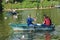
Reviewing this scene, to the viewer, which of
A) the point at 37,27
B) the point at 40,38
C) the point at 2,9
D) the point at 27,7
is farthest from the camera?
the point at 27,7

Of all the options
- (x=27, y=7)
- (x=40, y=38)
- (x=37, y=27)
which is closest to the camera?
(x=40, y=38)

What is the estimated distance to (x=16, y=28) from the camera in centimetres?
1803

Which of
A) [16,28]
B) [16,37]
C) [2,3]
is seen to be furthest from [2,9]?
[16,37]

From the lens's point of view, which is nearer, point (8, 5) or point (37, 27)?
point (37, 27)

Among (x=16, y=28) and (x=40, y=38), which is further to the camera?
(x=16, y=28)

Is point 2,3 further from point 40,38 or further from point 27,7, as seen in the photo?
point 40,38

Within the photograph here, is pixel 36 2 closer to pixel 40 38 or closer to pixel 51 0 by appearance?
pixel 51 0

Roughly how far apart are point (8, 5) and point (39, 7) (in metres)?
4.51

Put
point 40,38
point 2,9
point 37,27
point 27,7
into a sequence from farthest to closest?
1. point 27,7
2. point 2,9
3. point 37,27
4. point 40,38

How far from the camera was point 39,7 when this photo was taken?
40.4m

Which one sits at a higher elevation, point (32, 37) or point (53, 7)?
point (32, 37)

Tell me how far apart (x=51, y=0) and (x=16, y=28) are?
24.8 meters

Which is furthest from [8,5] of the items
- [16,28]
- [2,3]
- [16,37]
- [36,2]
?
[16,37]

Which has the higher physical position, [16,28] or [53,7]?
[16,28]
